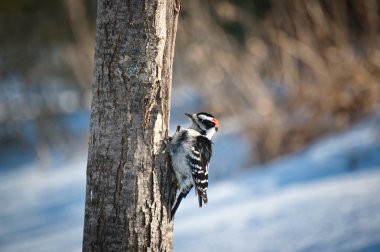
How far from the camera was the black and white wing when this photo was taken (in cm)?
444

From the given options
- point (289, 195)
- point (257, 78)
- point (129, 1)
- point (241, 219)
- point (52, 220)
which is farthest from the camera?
point (257, 78)

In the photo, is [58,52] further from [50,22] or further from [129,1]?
[129,1]

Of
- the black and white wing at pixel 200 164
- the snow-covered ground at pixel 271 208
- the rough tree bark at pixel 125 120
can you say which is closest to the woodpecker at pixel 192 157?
the black and white wing at pixel 200 164

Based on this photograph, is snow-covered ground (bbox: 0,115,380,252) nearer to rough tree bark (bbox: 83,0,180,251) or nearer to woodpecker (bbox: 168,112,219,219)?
woodpecker (bbox: 168,112,219,219)

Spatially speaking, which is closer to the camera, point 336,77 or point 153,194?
point 153,194

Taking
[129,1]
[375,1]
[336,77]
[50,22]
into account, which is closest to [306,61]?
[336,77]

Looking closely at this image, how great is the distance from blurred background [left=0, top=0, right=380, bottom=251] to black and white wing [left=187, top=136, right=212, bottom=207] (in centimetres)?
159

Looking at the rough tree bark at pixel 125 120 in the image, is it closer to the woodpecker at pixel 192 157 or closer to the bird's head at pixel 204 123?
the woodpecker at pixel 192 157

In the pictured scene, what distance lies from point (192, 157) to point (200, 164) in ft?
0.55

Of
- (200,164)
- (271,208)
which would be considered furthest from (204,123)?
(271,208)

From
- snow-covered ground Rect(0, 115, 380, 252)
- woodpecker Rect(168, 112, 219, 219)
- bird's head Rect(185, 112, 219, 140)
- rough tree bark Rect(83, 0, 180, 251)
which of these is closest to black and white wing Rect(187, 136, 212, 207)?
woodpecker Rect(168, 112, 219, 219)

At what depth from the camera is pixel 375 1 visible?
8648 millimetres

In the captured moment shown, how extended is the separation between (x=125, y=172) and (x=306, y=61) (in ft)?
20.5

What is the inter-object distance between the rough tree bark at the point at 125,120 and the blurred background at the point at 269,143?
2.66 meters
